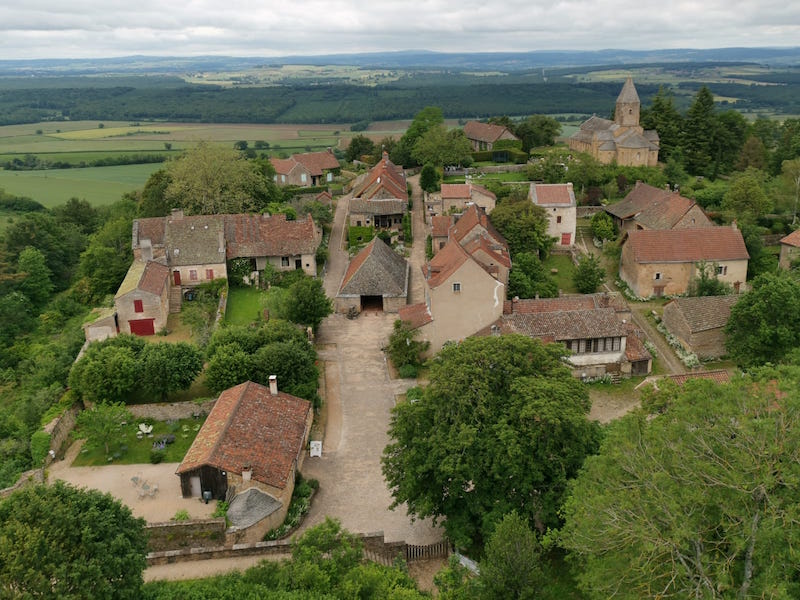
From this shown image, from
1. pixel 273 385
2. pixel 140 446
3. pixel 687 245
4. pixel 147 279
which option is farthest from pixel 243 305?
pixel 687 245

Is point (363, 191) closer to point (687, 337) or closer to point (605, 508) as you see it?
point (687, 337)

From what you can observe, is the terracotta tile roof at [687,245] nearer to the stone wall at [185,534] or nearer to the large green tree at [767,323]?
the large green tree at [767,323]

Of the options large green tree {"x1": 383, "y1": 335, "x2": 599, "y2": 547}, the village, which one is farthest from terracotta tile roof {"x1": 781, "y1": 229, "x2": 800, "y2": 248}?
large green tree {"x1": 383, "y1": 335, "x2": 599, "y2": 547}

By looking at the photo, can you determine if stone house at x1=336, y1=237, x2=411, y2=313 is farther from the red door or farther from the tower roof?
the tower roof

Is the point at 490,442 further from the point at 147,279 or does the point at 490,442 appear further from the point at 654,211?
the point at 654,211

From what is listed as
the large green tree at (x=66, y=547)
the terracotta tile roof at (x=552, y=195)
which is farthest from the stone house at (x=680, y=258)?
the large green tree at (x=66, y=547)
